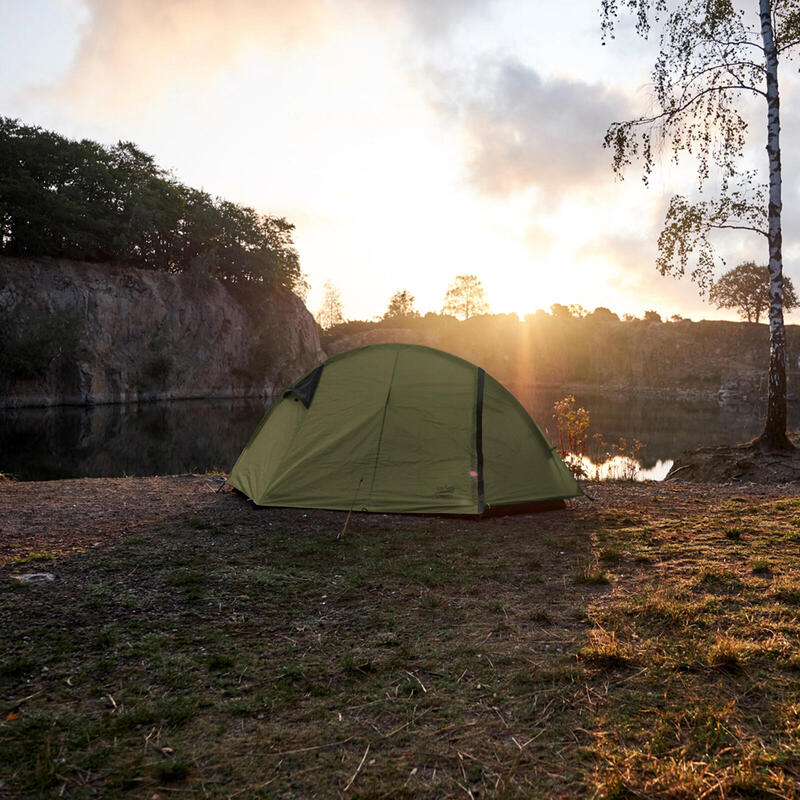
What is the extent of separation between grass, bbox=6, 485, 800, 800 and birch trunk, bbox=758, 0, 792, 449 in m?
6.49

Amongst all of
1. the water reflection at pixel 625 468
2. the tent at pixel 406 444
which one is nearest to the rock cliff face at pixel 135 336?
the water reflection at pixel 625 468

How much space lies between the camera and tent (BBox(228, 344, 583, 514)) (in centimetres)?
701

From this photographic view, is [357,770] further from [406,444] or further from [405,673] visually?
[406,444]

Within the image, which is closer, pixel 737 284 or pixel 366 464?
pixel 366 464

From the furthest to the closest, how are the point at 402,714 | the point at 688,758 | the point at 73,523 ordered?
1. the point at 73,523
2. the point at 402,714
3. the point at 688,758

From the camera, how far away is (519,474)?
730 cm

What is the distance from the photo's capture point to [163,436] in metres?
22.6

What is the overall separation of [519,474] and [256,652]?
4632mm

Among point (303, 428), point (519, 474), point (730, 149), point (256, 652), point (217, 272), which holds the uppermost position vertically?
point (217, 272)

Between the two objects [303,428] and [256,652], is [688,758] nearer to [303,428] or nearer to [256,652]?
A: [256,652]

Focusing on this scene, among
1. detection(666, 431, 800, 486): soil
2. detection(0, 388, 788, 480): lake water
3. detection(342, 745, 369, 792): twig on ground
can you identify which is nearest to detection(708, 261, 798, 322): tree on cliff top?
detection(0, 388, 788, 480): lake water

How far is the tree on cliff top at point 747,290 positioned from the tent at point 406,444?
65703mm

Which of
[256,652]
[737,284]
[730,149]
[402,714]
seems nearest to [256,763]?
[402,714]

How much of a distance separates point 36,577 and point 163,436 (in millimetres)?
19126
